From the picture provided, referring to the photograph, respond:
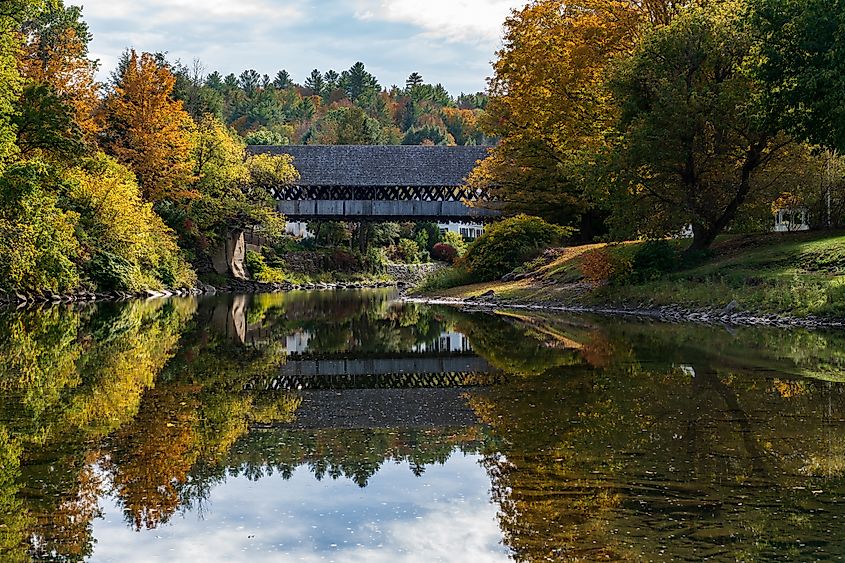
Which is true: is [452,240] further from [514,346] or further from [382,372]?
[382,372]

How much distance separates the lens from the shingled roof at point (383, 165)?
59.1 meters

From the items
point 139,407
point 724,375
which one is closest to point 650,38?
point 724,375

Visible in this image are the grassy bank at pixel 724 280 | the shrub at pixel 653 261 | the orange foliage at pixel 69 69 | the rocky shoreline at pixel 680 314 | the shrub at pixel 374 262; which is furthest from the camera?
the shrub at pixel 374 262

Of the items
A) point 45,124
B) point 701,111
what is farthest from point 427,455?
point 45,124

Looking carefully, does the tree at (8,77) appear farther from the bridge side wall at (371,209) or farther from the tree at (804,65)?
the bridge side wall at (371,209)

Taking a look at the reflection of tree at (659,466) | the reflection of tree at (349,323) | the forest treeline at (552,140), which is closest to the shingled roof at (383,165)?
the forest treeline at (552,140)

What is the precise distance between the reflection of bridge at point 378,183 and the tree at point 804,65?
107 feet

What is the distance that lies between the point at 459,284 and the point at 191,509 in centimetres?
3420

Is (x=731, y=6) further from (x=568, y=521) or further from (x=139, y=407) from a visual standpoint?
(x=568, y=521)

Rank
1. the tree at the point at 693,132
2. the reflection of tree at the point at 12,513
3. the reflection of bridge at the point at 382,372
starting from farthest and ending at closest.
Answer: the tree at the point at 693,132
the reflection of bridge at the point at 382,372
the reflection of tree at the point at 12,513

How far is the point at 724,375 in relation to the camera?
14.0 metres

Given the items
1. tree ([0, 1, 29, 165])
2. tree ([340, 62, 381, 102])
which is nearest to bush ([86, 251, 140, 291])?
tree ([0, 1, 29, 165])

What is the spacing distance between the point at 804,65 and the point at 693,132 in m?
4.03

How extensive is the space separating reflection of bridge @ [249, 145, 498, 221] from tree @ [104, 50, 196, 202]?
401 inches
